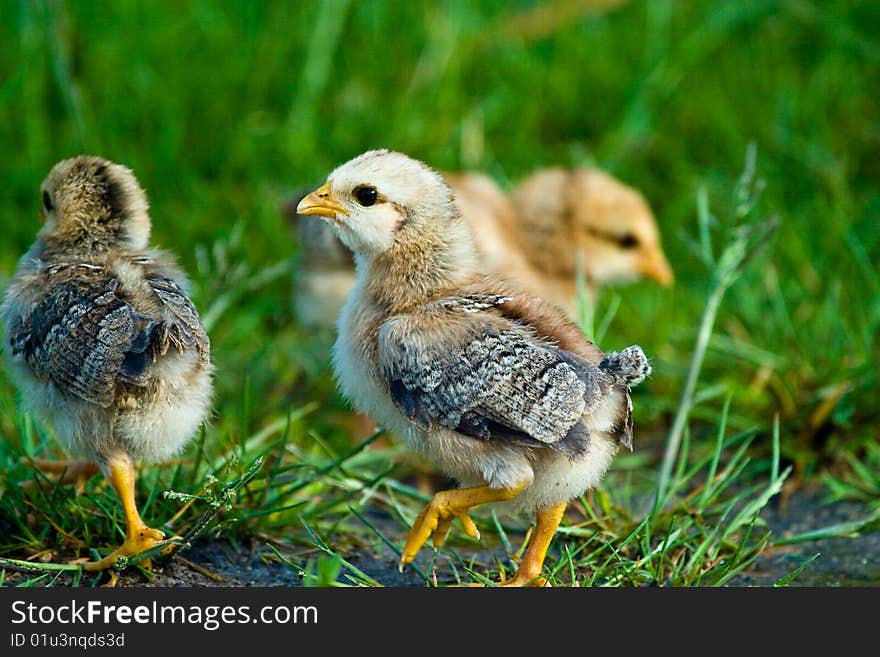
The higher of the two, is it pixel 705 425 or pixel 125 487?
pixel 125 487

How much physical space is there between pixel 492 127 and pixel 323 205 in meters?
3.62

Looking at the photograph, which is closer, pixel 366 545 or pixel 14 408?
pixel 366 545

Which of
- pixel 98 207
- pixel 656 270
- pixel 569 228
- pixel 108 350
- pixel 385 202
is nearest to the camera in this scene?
pixel 108 350

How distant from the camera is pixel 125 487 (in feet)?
11.0

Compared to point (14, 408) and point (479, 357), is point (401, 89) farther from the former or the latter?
point (479, 357)

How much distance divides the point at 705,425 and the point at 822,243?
124 centimetres

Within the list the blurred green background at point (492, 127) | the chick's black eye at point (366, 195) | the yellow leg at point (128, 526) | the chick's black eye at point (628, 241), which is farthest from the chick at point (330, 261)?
the yellow leg at point (128, 526)

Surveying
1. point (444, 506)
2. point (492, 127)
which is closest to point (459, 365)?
point (444, 506)

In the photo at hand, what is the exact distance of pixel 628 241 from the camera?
6.10m

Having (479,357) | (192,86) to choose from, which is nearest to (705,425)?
(479,357)

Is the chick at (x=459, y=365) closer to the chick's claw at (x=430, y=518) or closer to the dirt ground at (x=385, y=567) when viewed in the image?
the chick's claw at (x=430, y=518)

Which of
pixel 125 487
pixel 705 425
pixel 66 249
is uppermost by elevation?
pixel 66 249

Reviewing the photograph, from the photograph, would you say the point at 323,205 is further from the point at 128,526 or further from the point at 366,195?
the point at 128,526

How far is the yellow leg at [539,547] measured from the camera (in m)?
3.33
